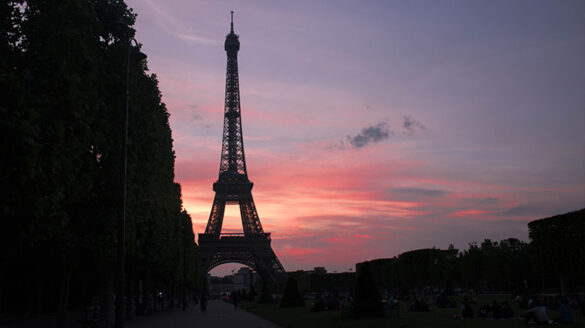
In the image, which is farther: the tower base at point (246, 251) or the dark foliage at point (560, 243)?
the tower base at point (246, 251)

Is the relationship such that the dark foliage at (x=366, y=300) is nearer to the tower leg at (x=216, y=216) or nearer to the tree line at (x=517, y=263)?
the tree line at (x=517, y=263)

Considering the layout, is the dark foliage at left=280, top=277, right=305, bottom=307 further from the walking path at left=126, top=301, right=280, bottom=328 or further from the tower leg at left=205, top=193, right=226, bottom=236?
the tower leg at left=205, top=193, right=226, bottom=236

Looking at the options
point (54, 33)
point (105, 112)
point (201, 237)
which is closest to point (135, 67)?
point (105, 112)

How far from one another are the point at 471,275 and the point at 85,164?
86.7m

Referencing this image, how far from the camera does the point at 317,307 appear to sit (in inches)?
1828

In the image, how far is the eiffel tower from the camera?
11500cm

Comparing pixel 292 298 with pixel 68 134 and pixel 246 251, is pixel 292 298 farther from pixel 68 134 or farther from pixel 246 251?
pixel 246 251

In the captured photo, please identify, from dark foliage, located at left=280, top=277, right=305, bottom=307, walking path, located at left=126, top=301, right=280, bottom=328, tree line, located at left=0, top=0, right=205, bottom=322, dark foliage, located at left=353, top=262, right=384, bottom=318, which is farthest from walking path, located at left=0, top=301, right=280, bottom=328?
dark foliage, located at left=280, top=277, right=305, bottom=307

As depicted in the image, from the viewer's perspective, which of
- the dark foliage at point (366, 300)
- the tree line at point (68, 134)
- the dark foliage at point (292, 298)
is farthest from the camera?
the dark foliage at point (292, 298)

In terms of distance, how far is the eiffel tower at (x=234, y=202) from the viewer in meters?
115

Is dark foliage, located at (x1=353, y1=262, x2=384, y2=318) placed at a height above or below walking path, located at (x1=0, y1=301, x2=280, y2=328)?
above

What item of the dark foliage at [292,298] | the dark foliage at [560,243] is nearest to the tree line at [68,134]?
the dark foliage at [292,298]

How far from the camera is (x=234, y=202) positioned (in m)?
120

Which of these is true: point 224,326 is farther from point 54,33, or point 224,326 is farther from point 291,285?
point 291,285
